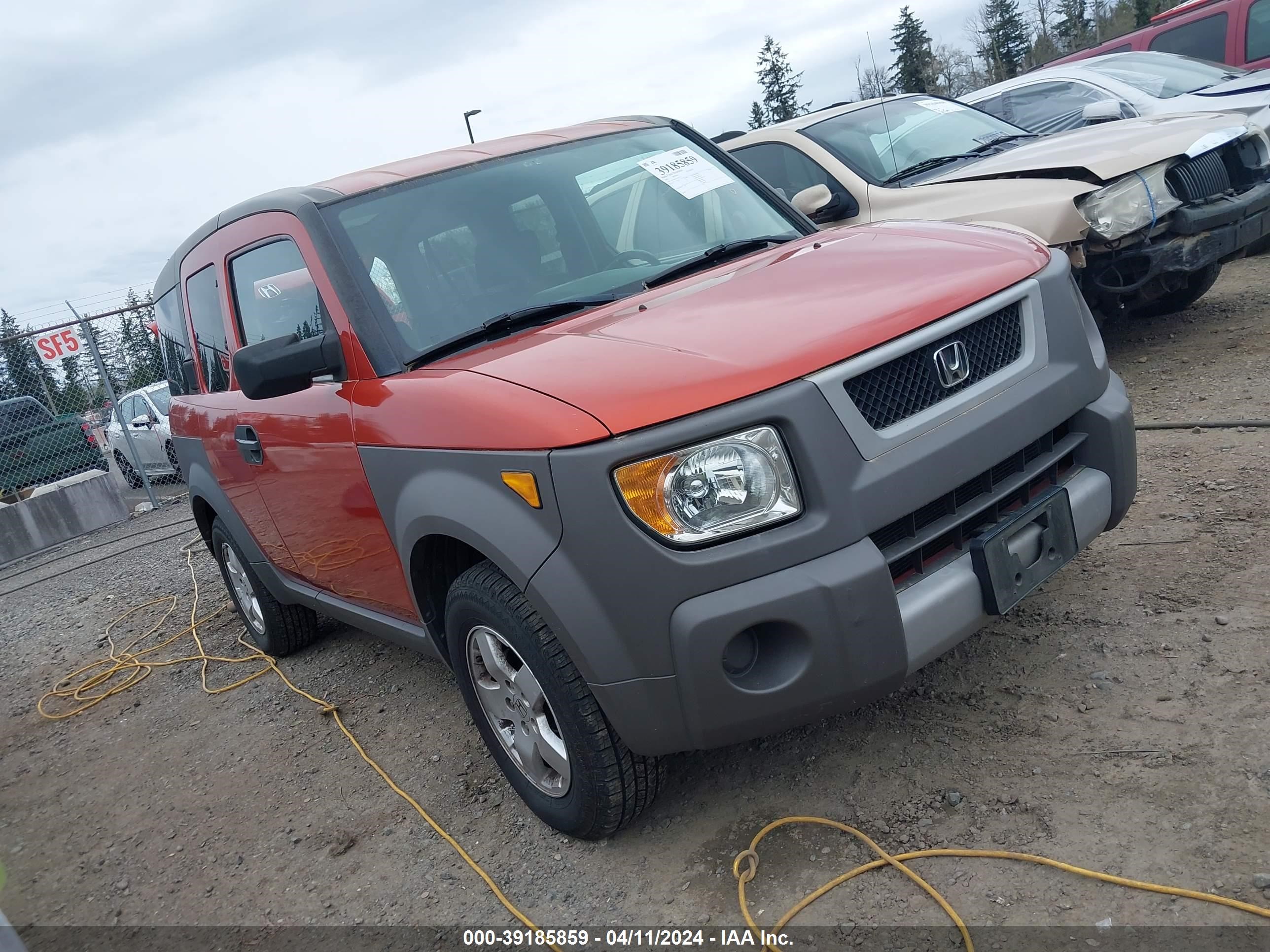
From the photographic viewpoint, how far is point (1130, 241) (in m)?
5.08

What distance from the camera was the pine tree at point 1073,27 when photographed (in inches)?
2100

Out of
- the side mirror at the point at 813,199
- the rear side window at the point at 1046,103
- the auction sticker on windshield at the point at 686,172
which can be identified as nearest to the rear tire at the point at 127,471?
the side mirror at the point at 813,199

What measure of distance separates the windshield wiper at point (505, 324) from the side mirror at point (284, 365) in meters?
0.27

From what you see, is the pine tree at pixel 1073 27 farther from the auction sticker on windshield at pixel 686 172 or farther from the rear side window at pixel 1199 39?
the auction sticker on windshield at pixel 686 172

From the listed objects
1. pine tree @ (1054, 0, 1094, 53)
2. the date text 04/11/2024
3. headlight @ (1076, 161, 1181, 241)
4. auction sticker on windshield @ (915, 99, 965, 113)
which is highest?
pine tree @ (1054, 0, 1094, 53)

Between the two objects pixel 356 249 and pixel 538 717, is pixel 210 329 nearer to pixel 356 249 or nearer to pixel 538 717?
pixel 356 249

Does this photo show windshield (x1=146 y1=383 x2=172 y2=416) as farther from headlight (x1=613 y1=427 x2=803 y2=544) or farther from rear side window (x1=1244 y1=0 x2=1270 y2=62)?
rear side window (x1=1244 y1=0 x2=1270 y2=62)

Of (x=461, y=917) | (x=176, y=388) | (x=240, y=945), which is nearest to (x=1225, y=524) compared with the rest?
(x=461, y=917)

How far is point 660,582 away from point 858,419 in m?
0.58

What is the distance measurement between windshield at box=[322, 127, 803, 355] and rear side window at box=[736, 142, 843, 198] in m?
2.44

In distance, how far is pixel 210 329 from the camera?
421cm

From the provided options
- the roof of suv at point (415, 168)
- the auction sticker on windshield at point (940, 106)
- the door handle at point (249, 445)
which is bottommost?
the door handle at point (249, 445)

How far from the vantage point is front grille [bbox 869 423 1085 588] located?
2312 millimetres

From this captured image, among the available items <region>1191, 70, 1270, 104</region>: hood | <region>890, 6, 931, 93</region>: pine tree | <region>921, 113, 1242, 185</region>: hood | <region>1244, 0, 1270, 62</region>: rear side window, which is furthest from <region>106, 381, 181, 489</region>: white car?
<region>890, 6, 931, 93</region>: pine tree
